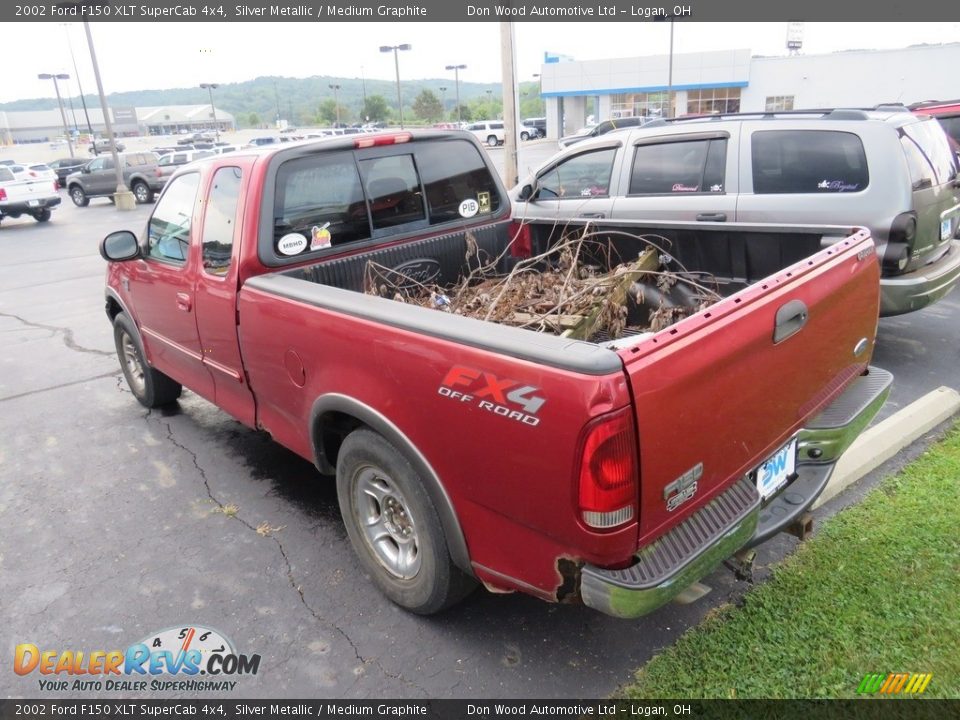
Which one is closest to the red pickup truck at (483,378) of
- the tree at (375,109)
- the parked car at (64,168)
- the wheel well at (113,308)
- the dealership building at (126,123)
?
the wheel well at (113,308)

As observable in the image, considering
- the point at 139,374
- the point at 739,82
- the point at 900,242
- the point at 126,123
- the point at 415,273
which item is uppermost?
the point at 126,123

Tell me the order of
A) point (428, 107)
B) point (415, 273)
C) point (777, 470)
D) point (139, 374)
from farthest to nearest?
point (428, 107), point (139, 374), point (415, 273), point (777, 470)

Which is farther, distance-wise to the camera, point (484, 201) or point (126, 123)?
point (126, 123)

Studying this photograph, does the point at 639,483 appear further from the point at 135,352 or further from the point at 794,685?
the point at 135,352

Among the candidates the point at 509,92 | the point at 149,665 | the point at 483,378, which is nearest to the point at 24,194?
the point at 509,92

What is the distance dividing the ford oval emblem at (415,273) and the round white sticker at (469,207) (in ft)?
1.49

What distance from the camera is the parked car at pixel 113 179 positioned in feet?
83.3

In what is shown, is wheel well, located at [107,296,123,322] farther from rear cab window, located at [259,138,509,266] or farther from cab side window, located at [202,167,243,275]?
rear cab window, located at [259,138,509,266]

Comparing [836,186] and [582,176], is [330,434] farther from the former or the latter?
[582,176]

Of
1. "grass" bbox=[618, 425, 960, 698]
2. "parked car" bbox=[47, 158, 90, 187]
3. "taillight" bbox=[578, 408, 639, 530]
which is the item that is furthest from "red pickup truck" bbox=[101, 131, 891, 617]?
"parked car" bbox=[47, 158, 90, 187]

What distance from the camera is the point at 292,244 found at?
3553mm

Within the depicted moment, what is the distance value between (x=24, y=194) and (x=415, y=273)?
70.8 ft

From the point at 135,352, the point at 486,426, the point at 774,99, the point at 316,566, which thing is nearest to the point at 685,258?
the point at 486,426

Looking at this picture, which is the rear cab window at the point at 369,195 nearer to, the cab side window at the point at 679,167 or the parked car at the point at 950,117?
the cab side window at the point at 679,167
